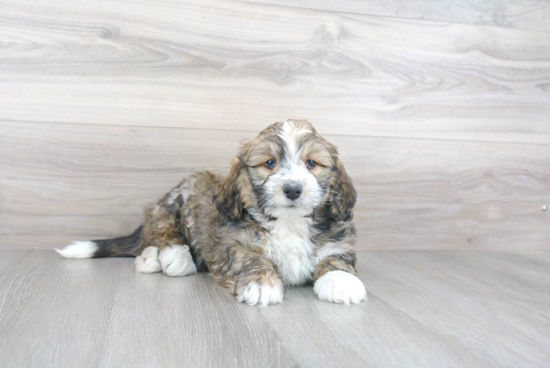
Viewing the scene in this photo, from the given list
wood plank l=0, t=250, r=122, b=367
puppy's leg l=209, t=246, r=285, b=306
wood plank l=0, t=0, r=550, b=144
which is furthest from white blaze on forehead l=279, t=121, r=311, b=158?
wood plank l=0, t=250, r=122, b=367

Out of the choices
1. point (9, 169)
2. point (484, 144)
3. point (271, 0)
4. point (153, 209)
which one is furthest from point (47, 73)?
point (484, 144)

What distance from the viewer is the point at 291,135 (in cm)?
206

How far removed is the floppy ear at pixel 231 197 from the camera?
2123 millimetres

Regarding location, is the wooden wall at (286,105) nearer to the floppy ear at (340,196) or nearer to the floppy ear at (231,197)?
the floppy ear at (231,197)

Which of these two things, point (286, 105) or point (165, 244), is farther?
point (286, 105)

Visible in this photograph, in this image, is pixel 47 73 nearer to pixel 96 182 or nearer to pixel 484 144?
pixel 96 182

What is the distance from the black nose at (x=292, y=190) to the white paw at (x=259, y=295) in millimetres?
383

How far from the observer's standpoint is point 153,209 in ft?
8.59

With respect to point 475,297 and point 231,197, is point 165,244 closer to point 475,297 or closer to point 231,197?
point 231,197

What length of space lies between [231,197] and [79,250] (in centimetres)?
108

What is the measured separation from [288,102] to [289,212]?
1.23 metres

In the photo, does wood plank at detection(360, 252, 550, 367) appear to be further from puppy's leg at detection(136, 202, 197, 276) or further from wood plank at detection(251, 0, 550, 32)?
wood plank at detection(251, 0, 550, 32)

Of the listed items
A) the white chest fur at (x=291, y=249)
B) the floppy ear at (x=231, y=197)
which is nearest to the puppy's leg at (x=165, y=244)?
the floppy ear at (x=231, y=197)

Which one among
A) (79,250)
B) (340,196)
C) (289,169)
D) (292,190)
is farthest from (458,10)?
(79,250)
